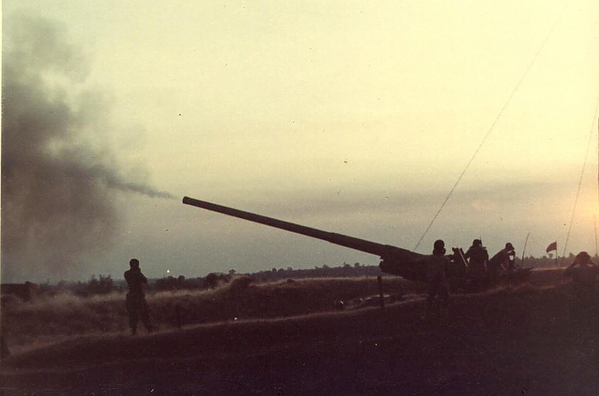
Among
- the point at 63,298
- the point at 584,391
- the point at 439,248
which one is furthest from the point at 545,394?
the point at 63,298

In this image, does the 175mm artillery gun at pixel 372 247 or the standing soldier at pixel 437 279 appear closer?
the standing soldier at pixel 437 279

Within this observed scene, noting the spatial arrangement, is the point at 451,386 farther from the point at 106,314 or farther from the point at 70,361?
the point at 106,314

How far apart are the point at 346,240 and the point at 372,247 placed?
0.84m

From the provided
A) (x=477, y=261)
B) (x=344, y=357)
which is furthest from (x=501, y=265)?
(x=344, y=357)

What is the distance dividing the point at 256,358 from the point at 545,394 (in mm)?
6660

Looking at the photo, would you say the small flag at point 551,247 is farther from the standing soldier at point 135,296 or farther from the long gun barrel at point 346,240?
the standing soldier at point 135,296

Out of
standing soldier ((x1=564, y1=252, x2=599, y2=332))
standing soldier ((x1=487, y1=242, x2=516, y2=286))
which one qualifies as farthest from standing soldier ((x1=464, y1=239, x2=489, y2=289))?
standing soldier ((x1=564, y1=252, x2=599, y2=332))

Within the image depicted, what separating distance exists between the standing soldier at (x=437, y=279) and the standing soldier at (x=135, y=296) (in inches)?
313

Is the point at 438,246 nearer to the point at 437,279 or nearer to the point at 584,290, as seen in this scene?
the point at 437,279

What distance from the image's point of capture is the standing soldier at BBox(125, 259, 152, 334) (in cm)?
2602

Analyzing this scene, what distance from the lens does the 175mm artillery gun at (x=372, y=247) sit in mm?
27797

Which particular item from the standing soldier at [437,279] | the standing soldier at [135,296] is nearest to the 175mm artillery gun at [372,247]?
the standing soldier at [437,279]

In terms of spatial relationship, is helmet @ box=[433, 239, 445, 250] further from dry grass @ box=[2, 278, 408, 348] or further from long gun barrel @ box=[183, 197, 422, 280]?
dry grass @ box=[2, 278, 408, 348]

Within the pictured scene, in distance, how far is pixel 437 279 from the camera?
2619cm
